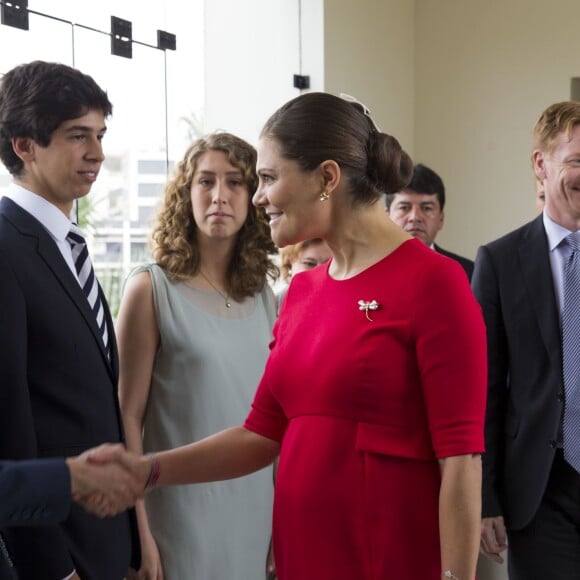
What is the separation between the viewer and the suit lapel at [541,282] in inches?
101

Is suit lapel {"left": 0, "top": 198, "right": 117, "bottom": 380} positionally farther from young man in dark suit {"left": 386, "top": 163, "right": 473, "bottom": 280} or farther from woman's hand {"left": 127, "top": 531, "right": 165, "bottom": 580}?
young man in dark suit {"left": 386, "top": 163, "right": 473, "bottom": 280}

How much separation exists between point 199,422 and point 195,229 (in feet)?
1.88

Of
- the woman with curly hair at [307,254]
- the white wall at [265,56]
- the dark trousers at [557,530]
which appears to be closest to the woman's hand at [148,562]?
the dark trousers at [557,530]

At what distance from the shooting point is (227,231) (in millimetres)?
2840

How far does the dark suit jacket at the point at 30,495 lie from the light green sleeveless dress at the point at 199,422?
0.73 m

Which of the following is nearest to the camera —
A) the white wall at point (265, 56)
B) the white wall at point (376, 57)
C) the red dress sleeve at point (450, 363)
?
the red dress sleeve at point (450, 363)

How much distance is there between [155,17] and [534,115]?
2489 millimetres

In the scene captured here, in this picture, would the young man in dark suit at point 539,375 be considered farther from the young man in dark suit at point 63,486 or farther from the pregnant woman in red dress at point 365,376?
the young man in dark suit at point 63,486

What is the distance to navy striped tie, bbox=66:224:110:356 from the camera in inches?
92.8

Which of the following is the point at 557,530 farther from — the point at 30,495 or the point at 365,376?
the point at 30,495

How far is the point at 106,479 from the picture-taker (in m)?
2.06

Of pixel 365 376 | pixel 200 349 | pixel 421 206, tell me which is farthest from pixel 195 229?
pixel 421 206

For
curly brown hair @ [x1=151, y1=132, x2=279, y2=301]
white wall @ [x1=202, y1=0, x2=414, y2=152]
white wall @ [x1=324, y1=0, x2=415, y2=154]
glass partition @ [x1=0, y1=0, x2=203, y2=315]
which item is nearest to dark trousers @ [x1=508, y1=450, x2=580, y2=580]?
curly brown hair @ [x1=151, y1=132, x2=279, y2=301]

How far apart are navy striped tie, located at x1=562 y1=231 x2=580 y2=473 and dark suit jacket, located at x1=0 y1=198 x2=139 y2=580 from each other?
1.10 metres
